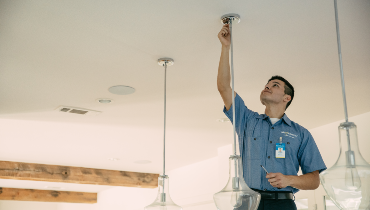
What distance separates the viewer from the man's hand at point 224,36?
6.48 feet

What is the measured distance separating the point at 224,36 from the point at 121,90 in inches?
52.8

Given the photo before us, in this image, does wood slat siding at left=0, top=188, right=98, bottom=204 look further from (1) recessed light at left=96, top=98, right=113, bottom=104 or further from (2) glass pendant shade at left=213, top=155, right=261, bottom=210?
(2) glass pendant shade at left=213, top=155, right=261, bottom=210

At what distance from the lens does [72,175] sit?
20.7 ft

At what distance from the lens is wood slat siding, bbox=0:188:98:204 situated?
333 inches

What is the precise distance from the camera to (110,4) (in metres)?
1.97

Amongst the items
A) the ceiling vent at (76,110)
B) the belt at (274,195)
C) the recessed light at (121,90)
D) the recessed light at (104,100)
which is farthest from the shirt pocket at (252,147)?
the ceiling vent at (76,110)

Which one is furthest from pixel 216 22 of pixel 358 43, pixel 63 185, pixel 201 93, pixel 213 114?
pixel 63 185

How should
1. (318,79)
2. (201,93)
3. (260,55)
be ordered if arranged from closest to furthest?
(260,55) < (318,79) < (201,93)

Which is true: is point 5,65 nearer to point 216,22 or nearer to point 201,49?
point 201,49

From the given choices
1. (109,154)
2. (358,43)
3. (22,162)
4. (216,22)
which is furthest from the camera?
(22,162)

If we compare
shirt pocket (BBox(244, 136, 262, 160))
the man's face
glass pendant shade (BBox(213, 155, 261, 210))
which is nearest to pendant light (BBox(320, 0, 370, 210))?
glass pendant shade (BBox(213, 155, 261, 210))

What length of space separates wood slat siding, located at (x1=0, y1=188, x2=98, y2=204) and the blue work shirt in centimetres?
765

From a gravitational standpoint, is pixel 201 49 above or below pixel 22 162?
above

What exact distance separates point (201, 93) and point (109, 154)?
8.65ft
